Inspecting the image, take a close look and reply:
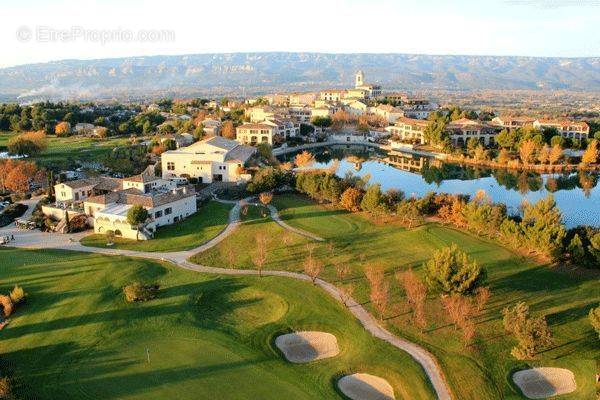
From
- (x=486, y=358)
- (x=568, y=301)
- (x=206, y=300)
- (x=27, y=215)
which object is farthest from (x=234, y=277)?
(x=27, y=215)

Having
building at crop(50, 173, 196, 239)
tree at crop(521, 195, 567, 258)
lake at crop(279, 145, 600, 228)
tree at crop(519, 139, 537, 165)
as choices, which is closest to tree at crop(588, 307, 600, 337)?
tree at crop(521, 195, 567, 258)

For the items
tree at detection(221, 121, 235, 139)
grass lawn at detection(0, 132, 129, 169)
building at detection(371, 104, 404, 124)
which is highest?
building at detection(371, 104, 404, 124)

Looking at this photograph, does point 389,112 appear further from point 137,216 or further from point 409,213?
point 137,216

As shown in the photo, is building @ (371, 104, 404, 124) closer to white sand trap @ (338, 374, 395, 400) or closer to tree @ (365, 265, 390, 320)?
tree @ (365, 265, 390, 320)

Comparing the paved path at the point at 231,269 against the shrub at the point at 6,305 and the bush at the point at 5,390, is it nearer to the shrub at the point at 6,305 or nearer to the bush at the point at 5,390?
the shrub at the point at 6,305

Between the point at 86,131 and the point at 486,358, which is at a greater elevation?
the point at 86,131

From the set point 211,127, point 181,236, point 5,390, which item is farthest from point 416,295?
point 211,127

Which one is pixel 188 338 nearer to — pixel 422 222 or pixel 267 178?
pixel 422 222
